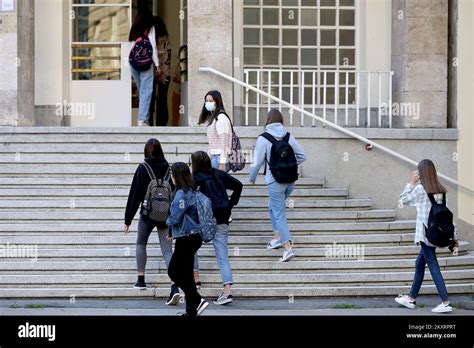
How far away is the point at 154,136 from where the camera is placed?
52.1 ft

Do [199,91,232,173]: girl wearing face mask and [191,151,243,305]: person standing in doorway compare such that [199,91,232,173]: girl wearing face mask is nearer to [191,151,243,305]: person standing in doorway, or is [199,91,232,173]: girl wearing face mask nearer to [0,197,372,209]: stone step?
[191,151,243,305]: person standing in doorway

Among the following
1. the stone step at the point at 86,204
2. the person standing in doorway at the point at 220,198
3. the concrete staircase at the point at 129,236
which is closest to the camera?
the person standing in doorway at the point at 220,198

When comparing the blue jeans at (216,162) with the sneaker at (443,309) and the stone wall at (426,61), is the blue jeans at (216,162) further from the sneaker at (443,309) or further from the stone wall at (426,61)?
the stone wall at (426,61)

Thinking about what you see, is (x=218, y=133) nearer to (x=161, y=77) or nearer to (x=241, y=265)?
(x=241, y=265)

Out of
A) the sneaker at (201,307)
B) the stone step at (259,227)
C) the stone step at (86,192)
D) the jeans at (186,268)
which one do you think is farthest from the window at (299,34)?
the sneaker at (201,307)

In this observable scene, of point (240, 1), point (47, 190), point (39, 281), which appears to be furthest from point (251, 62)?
point (39, 281)

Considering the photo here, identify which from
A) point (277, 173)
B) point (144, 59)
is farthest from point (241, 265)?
point (144, 59)

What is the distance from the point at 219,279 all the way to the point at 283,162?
5.41ft

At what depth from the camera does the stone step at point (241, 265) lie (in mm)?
13625

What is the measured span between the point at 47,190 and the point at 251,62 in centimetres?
479

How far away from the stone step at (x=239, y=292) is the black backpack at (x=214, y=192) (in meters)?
1.26

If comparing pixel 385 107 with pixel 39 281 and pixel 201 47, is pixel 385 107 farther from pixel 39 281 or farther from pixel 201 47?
pixel 39 281

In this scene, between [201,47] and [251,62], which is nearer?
[201,47]

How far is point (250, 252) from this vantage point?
1397 cm
